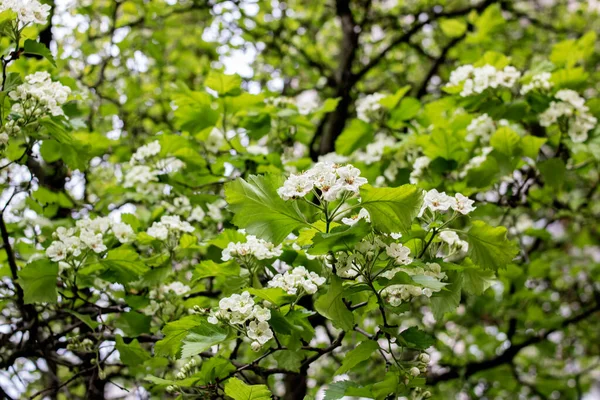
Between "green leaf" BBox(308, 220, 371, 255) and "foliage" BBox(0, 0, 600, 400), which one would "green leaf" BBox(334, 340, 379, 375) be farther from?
"green leaf" BBox(308, 220, 371, 255)

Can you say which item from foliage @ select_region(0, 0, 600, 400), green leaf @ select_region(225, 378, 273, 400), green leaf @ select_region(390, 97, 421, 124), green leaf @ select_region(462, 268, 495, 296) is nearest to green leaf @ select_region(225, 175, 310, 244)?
foliage @ select_region(0, 0, 600, 400)

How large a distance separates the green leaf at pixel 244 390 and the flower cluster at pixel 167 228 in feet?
3.14

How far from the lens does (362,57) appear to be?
6441 mm

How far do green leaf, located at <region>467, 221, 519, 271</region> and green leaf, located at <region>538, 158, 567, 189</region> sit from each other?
128 centimetres

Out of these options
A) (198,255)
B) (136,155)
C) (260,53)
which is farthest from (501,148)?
(260,53)

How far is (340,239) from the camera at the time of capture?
1.92 metres

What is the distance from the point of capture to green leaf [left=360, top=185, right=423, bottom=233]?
194 centimetres

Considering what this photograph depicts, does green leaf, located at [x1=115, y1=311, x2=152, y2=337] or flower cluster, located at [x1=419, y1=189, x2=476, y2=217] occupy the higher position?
green leaf, located at [x1=115, y1=311, x2=152, y2=337]

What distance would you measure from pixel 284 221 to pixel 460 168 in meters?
1.97

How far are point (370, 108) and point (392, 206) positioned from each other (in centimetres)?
183

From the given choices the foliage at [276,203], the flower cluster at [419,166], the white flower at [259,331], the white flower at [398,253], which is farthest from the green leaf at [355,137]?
the white flower at [259,331]

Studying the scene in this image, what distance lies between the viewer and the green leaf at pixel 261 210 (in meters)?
2.03

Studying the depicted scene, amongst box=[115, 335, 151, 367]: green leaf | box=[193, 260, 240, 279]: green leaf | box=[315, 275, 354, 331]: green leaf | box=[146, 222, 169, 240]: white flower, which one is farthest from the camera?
box=[146, 222, 169, 240]: white flower

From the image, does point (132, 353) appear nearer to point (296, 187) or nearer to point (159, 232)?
point (159, 232)
